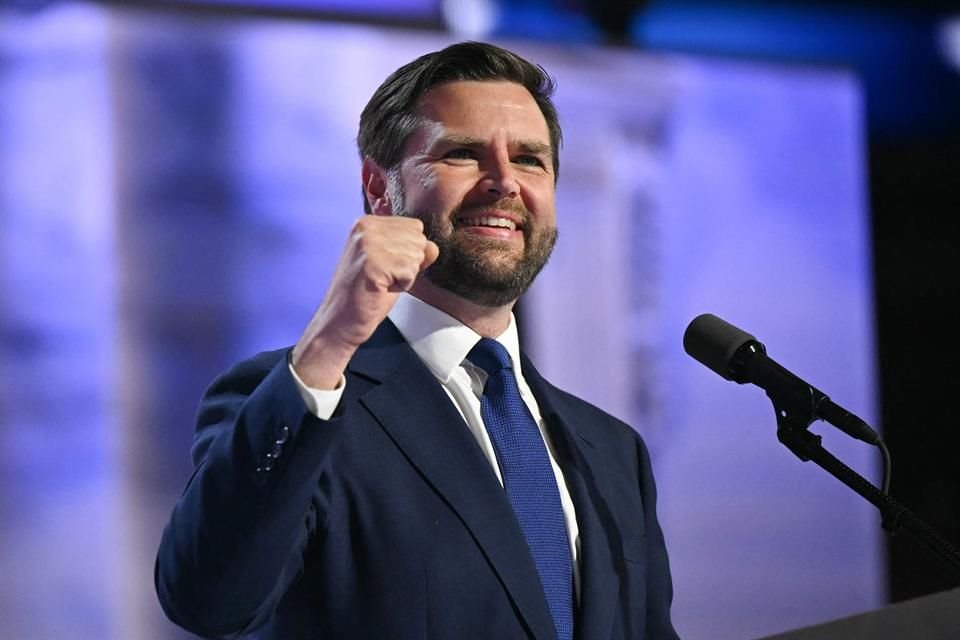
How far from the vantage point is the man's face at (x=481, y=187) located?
167cm

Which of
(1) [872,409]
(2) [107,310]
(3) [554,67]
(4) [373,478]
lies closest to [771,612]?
(1) [872,409]

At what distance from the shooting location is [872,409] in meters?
3.64

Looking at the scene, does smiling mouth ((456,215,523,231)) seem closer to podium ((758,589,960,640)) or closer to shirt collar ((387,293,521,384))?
shirt collar ((387,293,521,384))

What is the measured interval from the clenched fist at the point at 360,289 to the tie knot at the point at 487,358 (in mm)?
420

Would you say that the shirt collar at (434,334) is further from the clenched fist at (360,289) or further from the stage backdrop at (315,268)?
the stage backdrop at (315,268)

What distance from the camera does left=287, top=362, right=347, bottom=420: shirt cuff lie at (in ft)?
4.18

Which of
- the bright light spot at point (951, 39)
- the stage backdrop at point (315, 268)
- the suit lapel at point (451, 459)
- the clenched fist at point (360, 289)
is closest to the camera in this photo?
the clenched fist at point (360, 289)

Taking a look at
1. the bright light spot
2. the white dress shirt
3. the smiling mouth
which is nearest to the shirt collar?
the white dress shirt

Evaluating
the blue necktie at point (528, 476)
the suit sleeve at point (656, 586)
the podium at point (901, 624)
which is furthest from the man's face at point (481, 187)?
the podium at point (901, 624)

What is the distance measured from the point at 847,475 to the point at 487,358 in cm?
54

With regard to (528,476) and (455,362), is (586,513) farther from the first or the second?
(455,362)

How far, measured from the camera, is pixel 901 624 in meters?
1.39

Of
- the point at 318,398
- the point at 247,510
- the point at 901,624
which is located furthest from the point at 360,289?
the point at 901,624

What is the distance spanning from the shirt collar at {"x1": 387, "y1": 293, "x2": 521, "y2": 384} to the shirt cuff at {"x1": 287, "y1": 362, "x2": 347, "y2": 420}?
362mm
